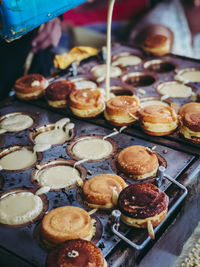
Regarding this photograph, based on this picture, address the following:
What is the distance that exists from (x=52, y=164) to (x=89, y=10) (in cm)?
649

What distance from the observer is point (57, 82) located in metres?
3.98

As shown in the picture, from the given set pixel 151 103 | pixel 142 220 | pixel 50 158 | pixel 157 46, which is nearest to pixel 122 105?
pixel 151 103

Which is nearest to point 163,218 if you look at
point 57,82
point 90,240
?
point 90,240

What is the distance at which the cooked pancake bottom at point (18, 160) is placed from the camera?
2961mm

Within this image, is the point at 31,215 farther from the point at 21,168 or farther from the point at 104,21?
the point at 104,21

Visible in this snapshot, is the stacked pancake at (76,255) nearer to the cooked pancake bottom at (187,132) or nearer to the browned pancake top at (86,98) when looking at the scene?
the cooked pancake bottom at (187,132)

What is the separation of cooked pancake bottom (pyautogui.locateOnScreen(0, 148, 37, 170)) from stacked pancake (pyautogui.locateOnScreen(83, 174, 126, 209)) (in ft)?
2.28

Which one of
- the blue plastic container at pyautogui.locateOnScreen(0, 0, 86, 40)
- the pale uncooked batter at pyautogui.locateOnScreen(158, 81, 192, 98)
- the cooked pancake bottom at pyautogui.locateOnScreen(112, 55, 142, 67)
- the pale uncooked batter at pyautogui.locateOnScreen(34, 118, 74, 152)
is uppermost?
the blue plastic container at pyautogui.locateOnScreen(0, 0, 86, 40)

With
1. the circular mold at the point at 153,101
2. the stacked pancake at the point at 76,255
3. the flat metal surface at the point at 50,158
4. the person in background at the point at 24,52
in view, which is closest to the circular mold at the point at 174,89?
the circular mold at the point at 153,101

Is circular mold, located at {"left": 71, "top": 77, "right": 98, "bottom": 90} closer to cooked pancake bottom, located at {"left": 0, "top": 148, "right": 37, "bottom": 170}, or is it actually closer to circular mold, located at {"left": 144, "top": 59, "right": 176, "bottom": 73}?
circular mold, located at {"left": 144, "top": 59, "right": 176, "bottom": 73}

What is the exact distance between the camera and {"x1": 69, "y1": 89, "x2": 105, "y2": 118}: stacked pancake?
353cm

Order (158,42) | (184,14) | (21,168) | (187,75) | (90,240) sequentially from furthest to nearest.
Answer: (184,14)
(158,42)
(187,75)
(21,168)
(90,240)

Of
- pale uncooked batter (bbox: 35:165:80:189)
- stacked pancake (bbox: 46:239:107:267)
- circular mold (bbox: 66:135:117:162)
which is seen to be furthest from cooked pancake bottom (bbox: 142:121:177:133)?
stacked pancake (bbox: 46:239:107:267)

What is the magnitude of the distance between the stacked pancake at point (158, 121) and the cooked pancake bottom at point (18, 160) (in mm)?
1087
